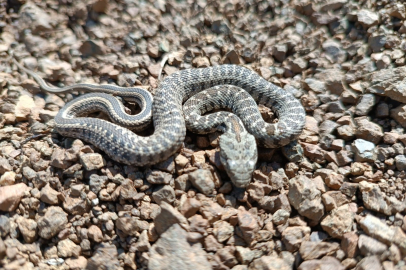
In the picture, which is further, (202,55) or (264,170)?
(202,55)

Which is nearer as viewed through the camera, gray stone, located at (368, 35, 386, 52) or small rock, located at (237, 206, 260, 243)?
small rock, located at (237, 206, 260, 243)

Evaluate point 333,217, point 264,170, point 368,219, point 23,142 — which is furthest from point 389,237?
point 23,142

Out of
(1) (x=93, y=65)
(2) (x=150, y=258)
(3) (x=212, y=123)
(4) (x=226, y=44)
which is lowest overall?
(2) (x=150, y=258)

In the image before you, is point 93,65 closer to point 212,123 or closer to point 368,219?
point 212,123

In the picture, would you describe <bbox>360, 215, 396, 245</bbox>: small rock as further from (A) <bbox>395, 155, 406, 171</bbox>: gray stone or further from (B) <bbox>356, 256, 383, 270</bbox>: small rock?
(A) <bbox>395, 155, 406, 171</bbox>: gray stone

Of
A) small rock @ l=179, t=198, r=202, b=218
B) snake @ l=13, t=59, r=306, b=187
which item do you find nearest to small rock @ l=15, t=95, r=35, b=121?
snake @ l=13, t=59, r=306, b=187

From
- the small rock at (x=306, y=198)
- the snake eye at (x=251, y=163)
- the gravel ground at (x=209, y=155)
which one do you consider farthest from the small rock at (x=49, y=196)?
the small rock at (x=306, y=198)

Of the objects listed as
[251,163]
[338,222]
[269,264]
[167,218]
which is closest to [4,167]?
[167,218]
